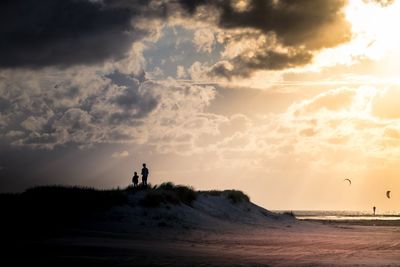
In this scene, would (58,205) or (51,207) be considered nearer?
(51,207)

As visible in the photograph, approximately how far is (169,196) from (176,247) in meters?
12.5

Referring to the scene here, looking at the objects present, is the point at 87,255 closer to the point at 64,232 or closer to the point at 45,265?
the point at 45,265

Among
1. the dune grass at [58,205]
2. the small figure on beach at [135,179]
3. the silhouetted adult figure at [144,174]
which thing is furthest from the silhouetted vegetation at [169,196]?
the small figure on beach at [135,179]

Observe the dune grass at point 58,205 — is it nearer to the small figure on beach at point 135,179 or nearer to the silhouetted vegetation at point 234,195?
the small figure on beach at point 135,179

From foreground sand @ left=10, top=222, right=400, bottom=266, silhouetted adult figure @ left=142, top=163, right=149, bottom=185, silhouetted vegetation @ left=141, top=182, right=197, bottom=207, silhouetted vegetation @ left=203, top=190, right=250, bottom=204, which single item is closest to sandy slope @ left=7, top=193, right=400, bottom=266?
foreground sand @ left=10, top=222, right=400, bottom=266

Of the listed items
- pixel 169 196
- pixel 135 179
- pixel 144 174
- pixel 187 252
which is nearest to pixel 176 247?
pixel 187 252

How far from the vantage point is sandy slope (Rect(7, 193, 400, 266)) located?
1545cm

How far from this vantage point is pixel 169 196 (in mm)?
32031

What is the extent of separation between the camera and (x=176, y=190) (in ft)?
118

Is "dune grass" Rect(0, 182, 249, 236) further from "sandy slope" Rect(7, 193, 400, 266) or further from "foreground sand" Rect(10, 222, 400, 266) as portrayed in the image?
"foreground sand" Rect(10, 222, 400, 266)

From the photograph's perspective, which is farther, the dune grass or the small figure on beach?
the small figure on beach

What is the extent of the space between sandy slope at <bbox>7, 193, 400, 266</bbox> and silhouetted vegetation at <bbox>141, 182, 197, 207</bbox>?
0.53m

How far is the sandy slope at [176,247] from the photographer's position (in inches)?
608

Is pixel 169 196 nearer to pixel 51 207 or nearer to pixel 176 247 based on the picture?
pixel 51 207
